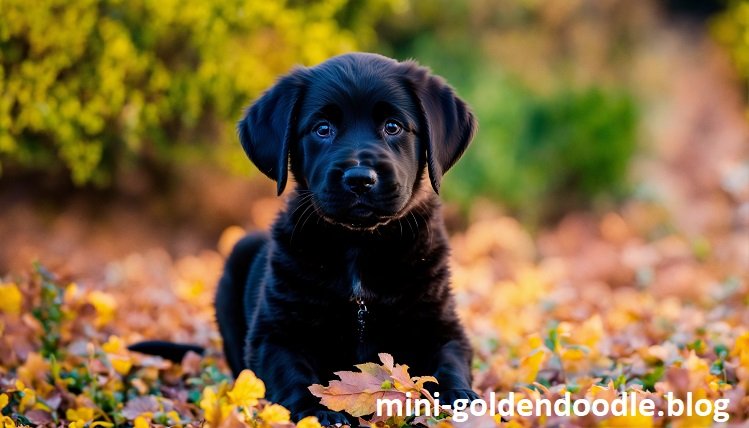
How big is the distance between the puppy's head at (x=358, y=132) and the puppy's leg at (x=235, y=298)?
2.47 feet

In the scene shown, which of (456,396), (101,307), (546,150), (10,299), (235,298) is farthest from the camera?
(546,150)

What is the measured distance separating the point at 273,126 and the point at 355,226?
1.83 feet

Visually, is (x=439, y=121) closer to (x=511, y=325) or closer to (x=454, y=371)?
(x=454, y=371)

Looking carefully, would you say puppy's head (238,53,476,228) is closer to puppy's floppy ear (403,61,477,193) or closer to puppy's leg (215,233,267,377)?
puppy's floppy ear (403,61,477,193)

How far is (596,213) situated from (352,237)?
20.5 feet

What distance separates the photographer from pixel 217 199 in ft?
26.7

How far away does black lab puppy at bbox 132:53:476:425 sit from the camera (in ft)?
9.86

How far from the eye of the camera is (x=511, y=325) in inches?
201

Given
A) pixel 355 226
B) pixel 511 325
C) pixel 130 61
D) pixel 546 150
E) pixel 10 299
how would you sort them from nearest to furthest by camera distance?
pixel 355 226, pixel 10 299, pixel 511 325, pixel 130 61, pixel 546 150

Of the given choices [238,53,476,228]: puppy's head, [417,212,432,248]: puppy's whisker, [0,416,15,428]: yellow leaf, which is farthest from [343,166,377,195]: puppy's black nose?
[0,416,15,428]: yellow leaf

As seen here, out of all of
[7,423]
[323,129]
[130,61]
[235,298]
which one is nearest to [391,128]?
[323,129]

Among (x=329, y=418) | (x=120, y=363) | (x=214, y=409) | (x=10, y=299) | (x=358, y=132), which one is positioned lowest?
(x=214, y=409)

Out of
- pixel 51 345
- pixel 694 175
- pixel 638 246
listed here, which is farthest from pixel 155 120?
pixel 694 175

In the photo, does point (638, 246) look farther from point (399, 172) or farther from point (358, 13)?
point (399, 172)
